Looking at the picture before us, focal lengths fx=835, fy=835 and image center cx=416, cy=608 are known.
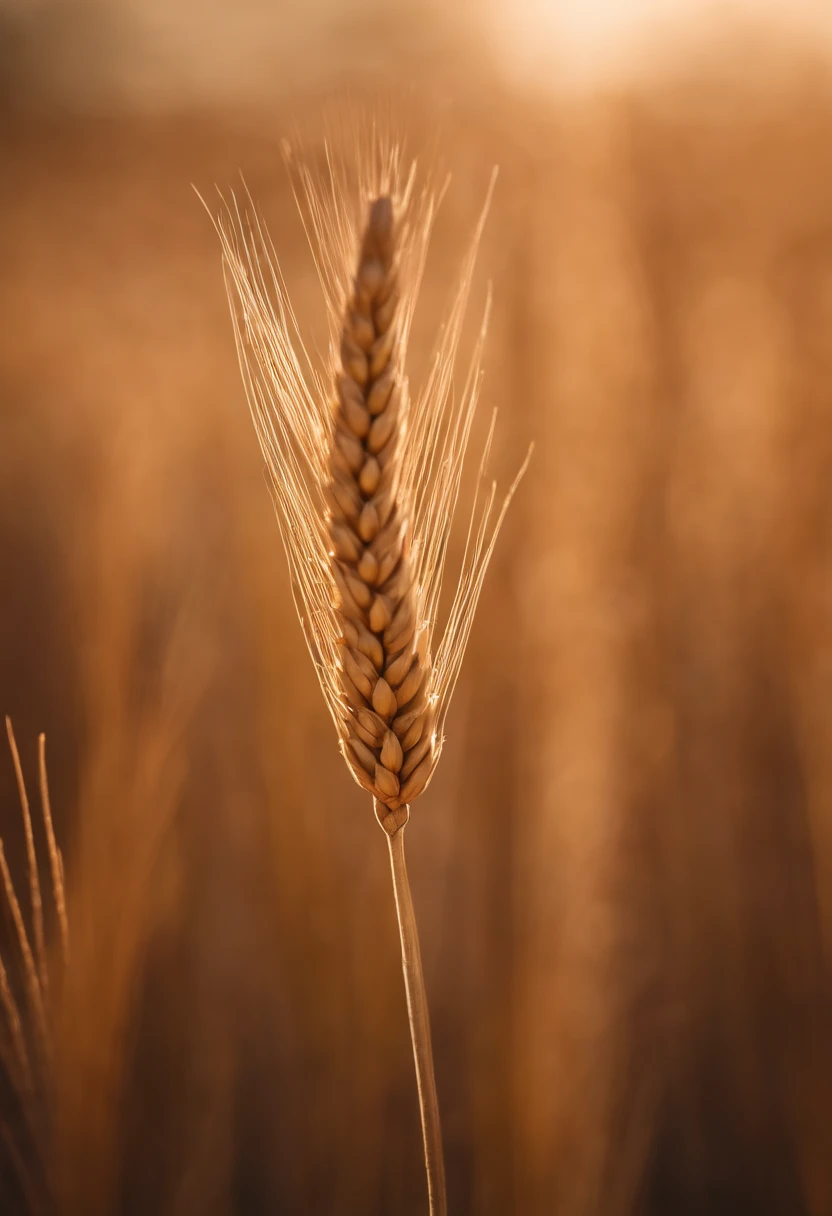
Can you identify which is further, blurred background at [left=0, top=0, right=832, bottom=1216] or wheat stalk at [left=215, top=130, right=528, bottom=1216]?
blurred background at [left=0, top=0, right=832, bottom=1216]

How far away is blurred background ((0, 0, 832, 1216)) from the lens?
1.25 meters

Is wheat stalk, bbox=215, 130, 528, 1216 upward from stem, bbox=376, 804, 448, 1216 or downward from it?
upward

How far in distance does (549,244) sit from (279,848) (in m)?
1.52

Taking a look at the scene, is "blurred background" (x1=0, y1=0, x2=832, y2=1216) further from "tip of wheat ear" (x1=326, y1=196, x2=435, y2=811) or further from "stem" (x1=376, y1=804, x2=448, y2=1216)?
"stem" (x1=376, y1=804, x2=448, y2=1216)

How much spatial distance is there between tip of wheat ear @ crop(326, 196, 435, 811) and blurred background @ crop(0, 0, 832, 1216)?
0.23m

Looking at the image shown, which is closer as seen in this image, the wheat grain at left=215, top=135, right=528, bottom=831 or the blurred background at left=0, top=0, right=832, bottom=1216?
the wheat grain at left=215, top=135, right=528, bottom=831

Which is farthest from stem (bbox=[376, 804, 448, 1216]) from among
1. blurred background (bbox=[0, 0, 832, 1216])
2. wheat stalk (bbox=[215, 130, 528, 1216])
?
blurred background (bbox=[0, 0, 832, 1216])

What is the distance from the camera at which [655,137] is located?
9.83 feet

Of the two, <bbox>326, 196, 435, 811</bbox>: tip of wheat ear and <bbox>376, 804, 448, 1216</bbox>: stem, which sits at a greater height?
<bbox>326, 196, 435, 811</bbox>: tip of wheat ear

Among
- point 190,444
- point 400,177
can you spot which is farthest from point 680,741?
point 190,444

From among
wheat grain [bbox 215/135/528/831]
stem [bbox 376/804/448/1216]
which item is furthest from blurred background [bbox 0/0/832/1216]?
stem [bbox 376/804/448/1216]

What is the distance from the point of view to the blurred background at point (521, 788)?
1.25 metres

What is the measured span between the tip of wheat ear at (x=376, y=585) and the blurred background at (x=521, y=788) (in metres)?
0.23

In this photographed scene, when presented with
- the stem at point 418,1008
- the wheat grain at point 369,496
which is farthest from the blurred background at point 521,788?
the stem at point 418,1008
